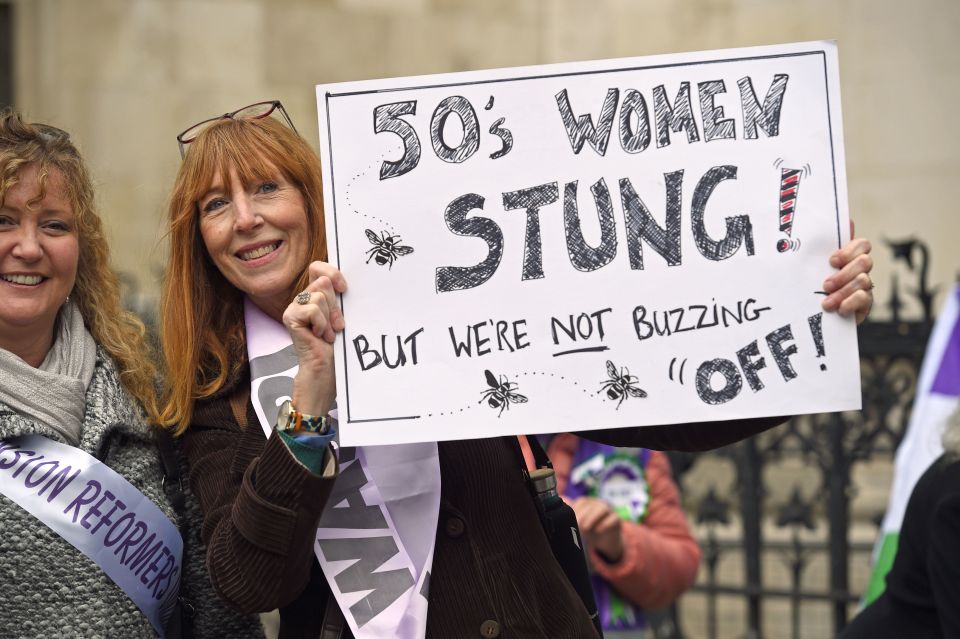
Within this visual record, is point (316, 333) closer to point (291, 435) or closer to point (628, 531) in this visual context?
point (291, 435)

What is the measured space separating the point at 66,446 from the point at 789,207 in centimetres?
163

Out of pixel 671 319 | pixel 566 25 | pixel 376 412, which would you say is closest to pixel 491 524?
pixel 376 412

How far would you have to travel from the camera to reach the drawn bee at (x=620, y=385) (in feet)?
8.41

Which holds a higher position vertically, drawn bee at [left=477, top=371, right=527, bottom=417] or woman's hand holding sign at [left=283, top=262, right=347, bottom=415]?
woman's hand holding sign at [left=283, top=262, right=347, bottom=415]

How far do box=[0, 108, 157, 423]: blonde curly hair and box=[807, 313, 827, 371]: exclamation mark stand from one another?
1476mm

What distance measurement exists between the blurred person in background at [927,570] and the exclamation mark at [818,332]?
0.90 meters

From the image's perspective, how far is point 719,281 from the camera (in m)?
2.58

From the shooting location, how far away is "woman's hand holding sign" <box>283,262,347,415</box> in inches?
97.5

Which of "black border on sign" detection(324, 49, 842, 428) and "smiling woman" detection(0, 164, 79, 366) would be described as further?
"smiling woman" detection(0, 164, 79, 366)

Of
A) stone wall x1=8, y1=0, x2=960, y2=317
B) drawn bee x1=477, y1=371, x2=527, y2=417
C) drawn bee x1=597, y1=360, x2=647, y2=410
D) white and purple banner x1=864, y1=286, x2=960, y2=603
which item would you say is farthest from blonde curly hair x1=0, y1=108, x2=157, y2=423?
stone wall x1=8, y1=0, x2=960, y2=317

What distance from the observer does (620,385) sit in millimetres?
2568

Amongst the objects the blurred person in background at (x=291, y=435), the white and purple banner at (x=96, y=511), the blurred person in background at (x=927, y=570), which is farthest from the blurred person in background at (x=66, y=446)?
the blurred person in background at (x=927, y=570)

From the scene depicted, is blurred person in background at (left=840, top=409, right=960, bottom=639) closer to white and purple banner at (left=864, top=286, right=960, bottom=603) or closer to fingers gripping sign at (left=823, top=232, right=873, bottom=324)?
fingers gripping sign at (left=823, top=232, right=873, bottom=324)

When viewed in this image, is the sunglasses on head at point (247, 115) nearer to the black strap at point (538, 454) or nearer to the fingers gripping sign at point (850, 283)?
the black strap at point (538, 454)
